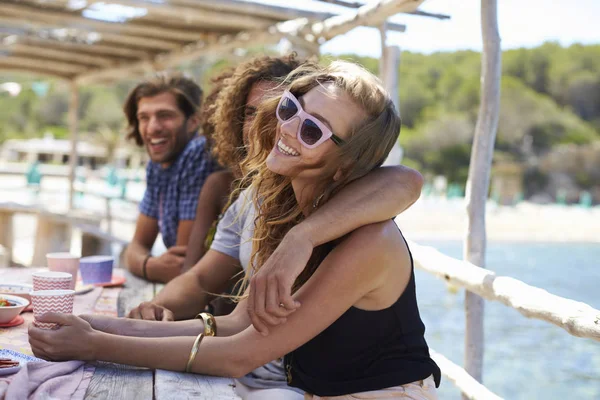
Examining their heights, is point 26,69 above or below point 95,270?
below

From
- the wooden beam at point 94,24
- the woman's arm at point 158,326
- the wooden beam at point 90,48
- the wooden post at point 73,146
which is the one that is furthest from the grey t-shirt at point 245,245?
the wooden post at point 73,146

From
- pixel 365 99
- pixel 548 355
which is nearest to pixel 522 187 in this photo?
pixel 548 355

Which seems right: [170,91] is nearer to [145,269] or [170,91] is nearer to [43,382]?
[145,269]

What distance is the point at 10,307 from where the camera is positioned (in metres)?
2.01

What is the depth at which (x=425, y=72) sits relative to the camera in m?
59.7

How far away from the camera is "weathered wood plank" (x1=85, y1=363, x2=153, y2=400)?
155cm

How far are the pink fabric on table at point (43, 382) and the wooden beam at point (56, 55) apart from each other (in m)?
6.63

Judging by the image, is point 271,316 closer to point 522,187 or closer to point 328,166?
point 328,166

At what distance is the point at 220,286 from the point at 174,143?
1.08 meters

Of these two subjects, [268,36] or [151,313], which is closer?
[151,313]

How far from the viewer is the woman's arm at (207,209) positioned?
3.00 metres

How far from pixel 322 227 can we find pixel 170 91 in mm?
2134

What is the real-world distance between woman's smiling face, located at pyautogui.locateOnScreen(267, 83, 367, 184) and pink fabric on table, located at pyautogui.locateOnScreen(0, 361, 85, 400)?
0.64 metres

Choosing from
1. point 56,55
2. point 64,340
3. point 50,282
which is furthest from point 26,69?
point 64,340
